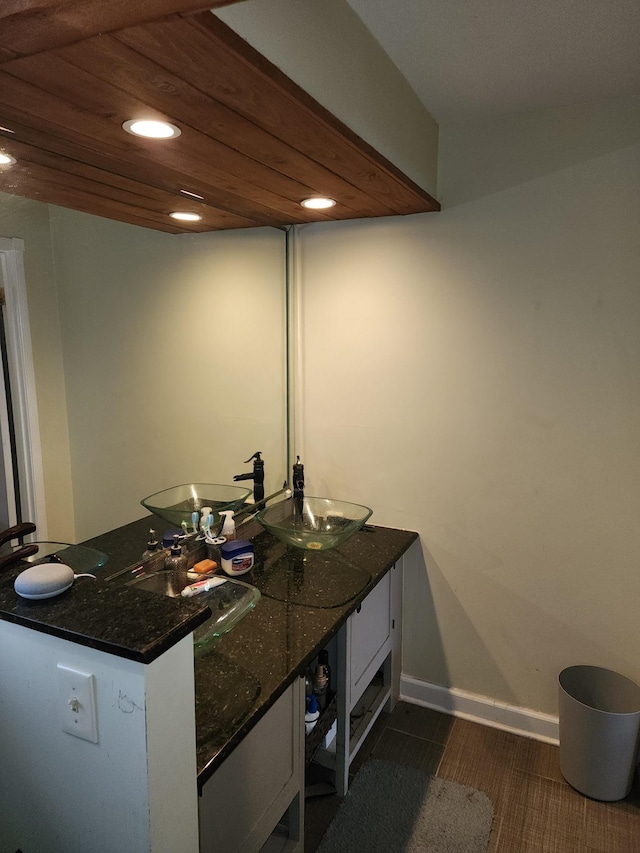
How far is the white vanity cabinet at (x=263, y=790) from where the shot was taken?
1.23 m

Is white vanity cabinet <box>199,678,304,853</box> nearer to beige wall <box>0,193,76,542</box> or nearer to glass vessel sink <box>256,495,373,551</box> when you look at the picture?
beige wall <box>0,193,76,542</box>

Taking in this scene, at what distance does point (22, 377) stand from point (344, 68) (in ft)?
3.55

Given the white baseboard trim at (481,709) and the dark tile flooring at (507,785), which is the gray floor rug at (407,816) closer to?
the dark tile flooring at (507,785)

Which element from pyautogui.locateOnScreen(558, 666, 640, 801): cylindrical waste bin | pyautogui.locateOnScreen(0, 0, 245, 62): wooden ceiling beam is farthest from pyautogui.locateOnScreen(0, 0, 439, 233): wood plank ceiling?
pyautogui.locateOnScreen(558, 666, 640, 801): cylindrical waste bin

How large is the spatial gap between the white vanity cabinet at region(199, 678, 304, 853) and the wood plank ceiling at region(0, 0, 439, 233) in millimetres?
1328

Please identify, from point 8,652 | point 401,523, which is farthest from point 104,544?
point 401,523

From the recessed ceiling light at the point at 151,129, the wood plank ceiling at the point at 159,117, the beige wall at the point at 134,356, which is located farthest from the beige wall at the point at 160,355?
the recessed ceiling light at the point at 151,129

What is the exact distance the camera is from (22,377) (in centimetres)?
115

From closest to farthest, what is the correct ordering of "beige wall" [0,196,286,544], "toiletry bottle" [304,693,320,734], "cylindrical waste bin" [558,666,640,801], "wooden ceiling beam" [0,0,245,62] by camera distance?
"wooden ceiling beam" [0,0,245,62]
"beige wall" [0,196,286,544]
"toiletry bottle" [304,693,320,734]
"cylindrical waste bin" [558,666,640,801]

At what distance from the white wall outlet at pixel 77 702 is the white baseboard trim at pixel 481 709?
1861 millimetres

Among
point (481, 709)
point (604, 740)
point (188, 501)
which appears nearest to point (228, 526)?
point (188, 501)

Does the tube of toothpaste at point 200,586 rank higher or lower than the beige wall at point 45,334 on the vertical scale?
lower

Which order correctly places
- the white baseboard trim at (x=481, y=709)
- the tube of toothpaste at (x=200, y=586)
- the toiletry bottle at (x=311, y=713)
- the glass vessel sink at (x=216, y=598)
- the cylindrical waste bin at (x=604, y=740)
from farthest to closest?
the white baseboard trim at (x=481, y=709) < the cylindrical waste bin at (x=604, y=740) < the toiletry bottle at (x=311, y=713) < the tube of toothpaste at (x=200, y=586) < the glass vessel sink at (x=216, y=598)

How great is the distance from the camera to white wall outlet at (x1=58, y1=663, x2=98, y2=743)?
0.97 m
